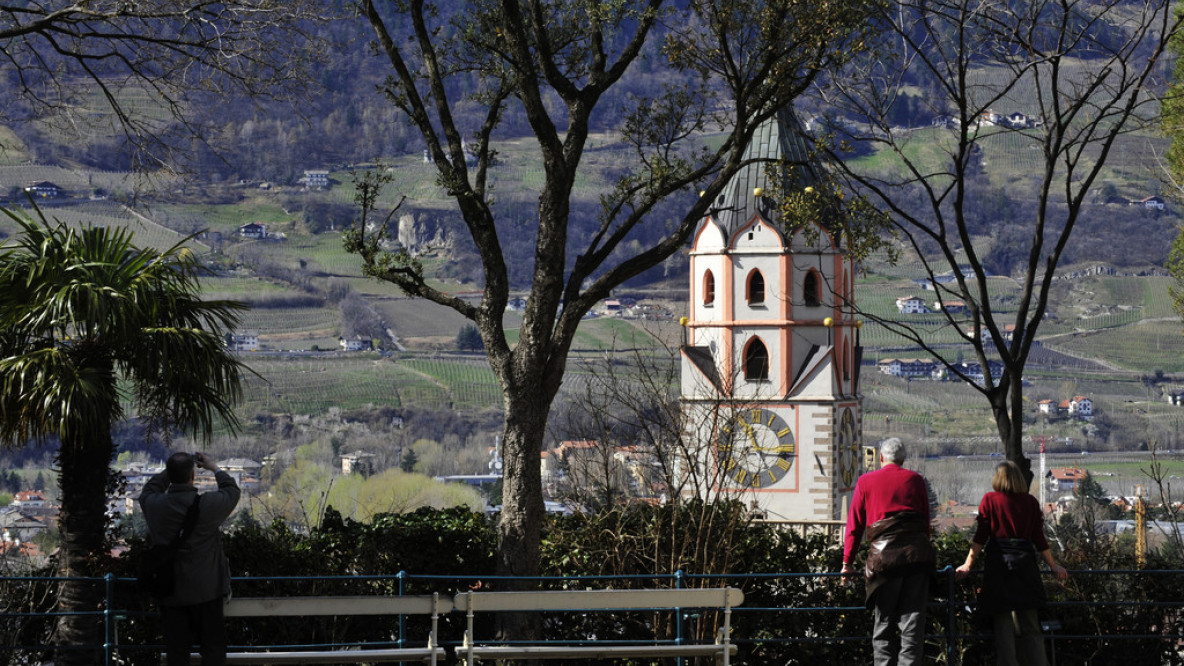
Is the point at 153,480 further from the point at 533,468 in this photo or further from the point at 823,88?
the point at 823,88

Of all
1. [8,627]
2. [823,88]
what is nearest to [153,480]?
[8,627]

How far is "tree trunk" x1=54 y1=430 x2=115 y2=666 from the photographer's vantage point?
899 cm

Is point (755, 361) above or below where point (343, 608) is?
above

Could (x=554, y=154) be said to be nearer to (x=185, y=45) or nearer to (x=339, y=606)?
(x=185, y=45)

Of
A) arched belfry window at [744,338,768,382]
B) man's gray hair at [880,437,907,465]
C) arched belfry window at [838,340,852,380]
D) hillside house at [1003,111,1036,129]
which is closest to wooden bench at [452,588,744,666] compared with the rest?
man's gray hair at [880,437,907,465]

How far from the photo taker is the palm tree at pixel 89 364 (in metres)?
9.01

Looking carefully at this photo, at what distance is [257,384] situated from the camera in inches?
7146

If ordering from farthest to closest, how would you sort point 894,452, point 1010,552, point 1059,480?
point 1059,480
point 1010,552
point 894,452

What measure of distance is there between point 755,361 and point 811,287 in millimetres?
3227

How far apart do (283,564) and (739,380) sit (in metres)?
43.6

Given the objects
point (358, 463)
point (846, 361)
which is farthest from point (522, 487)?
point (358, 463)

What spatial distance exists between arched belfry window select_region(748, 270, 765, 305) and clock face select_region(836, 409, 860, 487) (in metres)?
5.49

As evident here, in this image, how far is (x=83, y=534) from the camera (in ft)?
30.4

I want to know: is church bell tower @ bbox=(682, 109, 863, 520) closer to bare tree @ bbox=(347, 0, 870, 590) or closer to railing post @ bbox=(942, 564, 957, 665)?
bare tree @ bbox=(347, 0, 870, 590)
